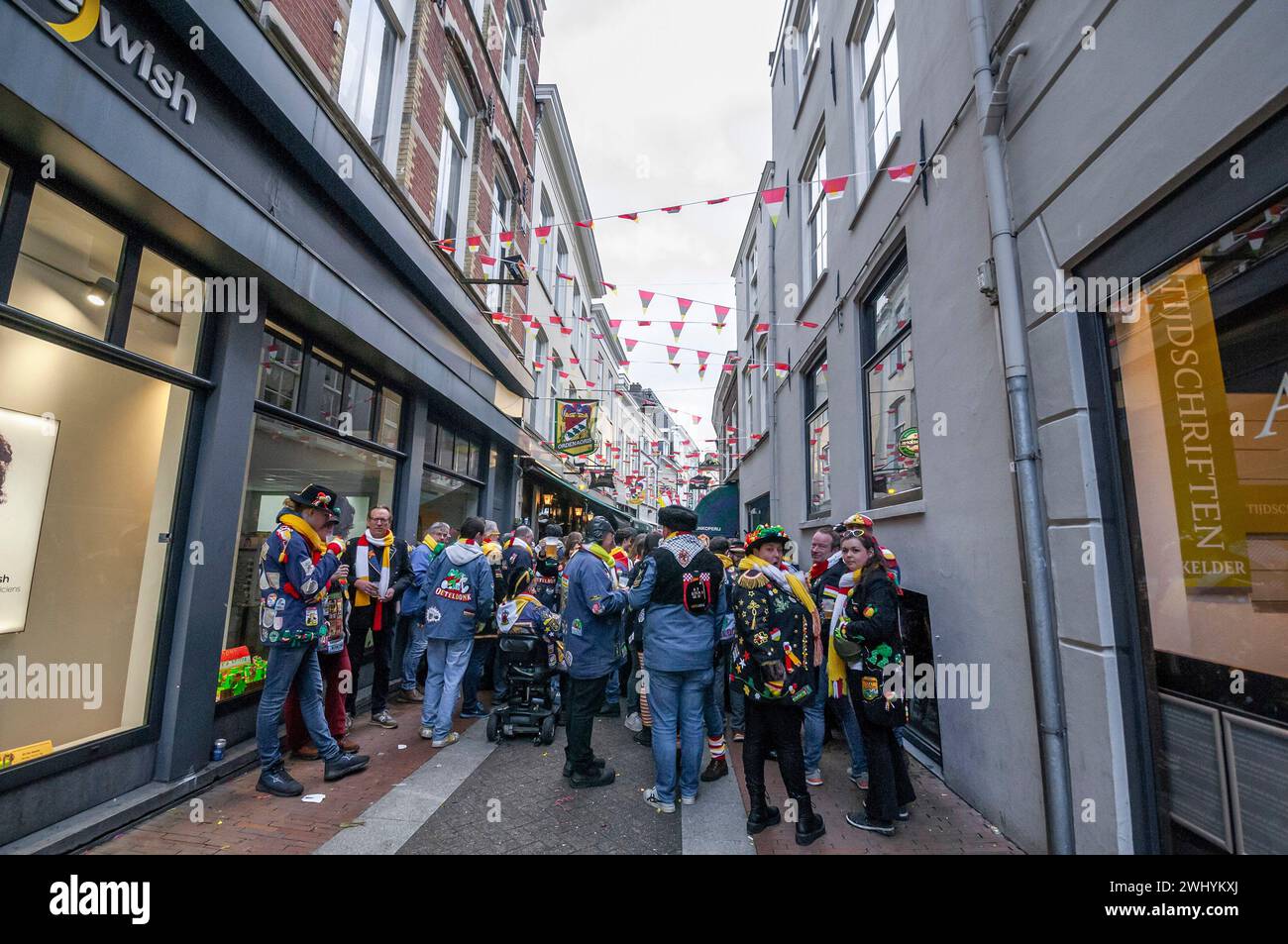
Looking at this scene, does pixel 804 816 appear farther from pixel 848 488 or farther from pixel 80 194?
pixel 80 194

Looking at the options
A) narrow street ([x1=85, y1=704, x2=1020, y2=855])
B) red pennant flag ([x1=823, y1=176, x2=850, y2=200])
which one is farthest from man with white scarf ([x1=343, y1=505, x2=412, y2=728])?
red pennant flag ([x1=823, y1=176, x2=850, y2=200])

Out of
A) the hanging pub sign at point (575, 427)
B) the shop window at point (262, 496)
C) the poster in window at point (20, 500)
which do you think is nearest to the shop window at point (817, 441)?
the hanging pub sign at point (575, 427)

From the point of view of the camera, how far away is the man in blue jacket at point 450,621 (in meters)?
5.02

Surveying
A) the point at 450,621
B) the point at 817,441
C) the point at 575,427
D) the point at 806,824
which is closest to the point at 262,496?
the point at 450,621

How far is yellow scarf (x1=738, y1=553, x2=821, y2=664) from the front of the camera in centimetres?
361

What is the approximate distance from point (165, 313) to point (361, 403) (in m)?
2.57

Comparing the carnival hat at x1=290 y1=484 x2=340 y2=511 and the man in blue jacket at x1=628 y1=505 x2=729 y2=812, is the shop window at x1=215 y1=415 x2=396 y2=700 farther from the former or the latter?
the man in blue jacket at x1=628 y1=505 x2=729 y2=812

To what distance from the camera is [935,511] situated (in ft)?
15.0

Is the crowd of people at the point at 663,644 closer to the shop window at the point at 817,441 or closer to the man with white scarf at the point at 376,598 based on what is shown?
the man with white scarf at the point at 376,598

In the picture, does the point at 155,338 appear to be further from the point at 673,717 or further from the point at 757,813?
the point at 757,813

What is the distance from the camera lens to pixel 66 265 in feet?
11.3

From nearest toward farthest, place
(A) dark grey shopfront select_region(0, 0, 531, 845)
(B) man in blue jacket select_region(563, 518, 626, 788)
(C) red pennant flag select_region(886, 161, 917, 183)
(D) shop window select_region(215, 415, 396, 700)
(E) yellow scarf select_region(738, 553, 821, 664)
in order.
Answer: (A) dark grey shopfront select_region(0, 0, 531, 845) < (E) yellow scarf select_region(738, 553, 821, 664) < (B) man in blue jacket select_region(563, 518, 626, 788) < (D) shop window select_region(215, 415, 396, 700) < (C) red pennant flag select_region(886, 161, 917, 183)

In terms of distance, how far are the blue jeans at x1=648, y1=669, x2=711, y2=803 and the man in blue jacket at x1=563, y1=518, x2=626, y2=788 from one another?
1.90 ft
